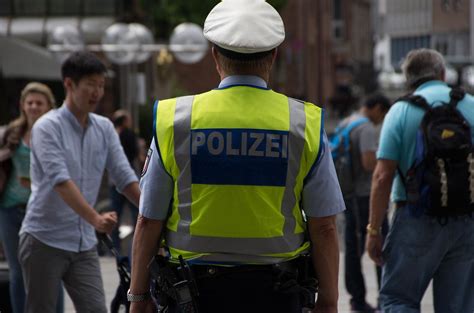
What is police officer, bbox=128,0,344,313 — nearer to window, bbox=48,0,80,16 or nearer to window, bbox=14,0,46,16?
window, bbox=48,0,80,16

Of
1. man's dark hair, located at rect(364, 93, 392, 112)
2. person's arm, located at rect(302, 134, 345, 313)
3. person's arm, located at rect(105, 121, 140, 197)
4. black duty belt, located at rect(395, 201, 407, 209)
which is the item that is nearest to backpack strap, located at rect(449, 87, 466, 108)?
black duty belt, located at rect(395, 201, 407, 209)

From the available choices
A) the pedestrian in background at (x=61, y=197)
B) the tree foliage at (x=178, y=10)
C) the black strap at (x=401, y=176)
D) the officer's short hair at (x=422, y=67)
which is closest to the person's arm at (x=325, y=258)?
the black strap at (x=401, y=176)

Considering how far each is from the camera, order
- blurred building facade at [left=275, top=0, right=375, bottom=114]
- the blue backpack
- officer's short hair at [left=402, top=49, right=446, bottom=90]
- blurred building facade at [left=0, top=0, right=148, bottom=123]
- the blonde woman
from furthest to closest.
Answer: blurred building facade at [left=275, top=0, right=375, bottom=114] → blurred building facade at [left=0, top=0, right=148, bottom=123] → the blue backpack → the blonde woman → officer's short hair at [left=402, top=49, right=446, bottom=90]

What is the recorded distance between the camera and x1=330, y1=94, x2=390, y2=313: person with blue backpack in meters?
9.38

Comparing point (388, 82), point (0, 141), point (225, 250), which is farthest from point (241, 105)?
point (388, 82)

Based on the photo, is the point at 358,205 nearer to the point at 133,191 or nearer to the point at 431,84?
the point at 431,84

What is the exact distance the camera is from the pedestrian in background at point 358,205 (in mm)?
9375

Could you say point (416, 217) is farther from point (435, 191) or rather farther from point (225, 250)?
point (225, 250)

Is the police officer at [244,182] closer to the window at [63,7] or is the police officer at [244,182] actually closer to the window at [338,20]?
the window at [63,7]

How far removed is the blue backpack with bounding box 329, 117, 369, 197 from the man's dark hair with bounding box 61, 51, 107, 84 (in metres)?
3.90

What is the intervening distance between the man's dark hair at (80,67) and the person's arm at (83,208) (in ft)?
1.92

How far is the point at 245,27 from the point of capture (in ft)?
12.3

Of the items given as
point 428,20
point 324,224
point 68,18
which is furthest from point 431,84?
point 68,18

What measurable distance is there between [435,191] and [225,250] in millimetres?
2108
